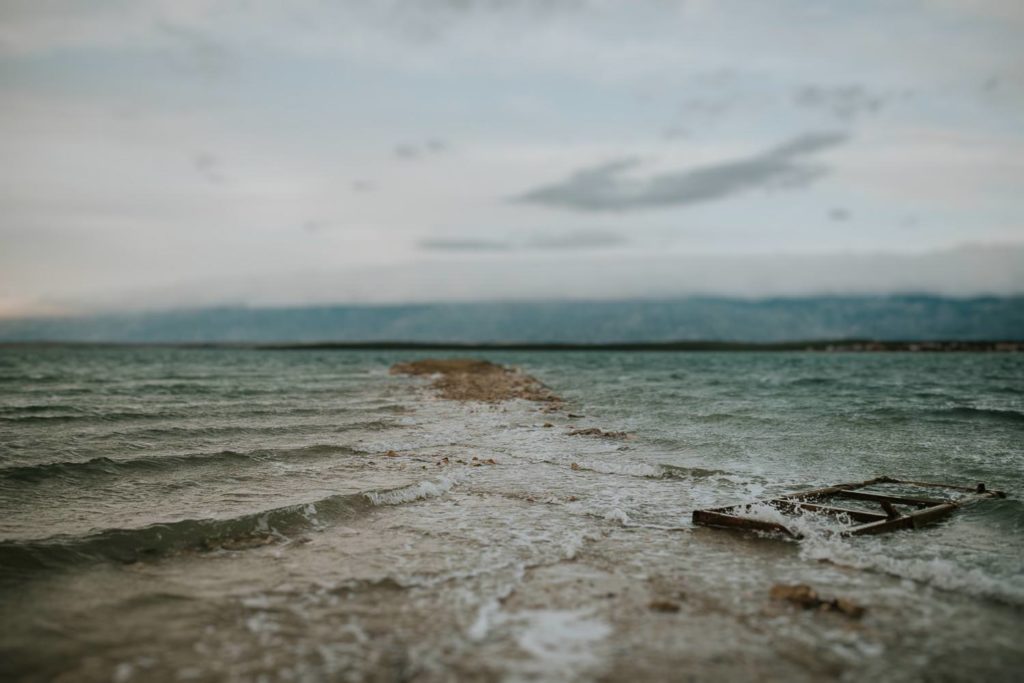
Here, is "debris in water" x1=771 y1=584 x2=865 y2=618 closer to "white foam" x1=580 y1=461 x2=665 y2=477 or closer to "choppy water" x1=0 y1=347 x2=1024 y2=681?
"choppy water" x1=0 y1=347 x2=1024 y2=681

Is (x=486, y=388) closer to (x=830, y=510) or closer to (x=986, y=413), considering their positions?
(x=986, y=413)

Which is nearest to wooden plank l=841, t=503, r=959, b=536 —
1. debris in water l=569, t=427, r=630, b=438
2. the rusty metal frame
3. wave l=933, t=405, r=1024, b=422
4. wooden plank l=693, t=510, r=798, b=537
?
the rusty metal frame

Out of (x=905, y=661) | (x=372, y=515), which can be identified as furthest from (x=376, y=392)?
(x=905, y=661)

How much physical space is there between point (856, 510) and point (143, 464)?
14.9m

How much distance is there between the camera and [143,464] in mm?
14703

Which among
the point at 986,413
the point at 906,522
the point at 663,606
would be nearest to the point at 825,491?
the point at 906,522

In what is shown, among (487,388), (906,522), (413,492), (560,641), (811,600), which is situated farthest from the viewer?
Answer: (487,388)

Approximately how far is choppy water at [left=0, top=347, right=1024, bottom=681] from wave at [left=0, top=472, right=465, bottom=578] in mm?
43

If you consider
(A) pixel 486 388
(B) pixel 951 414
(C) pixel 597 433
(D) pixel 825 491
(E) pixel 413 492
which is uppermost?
(D) pixel 825 491

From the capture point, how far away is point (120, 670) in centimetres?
539

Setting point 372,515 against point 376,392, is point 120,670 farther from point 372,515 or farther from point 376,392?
point 376,392

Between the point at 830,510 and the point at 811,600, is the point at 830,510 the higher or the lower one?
the lower one

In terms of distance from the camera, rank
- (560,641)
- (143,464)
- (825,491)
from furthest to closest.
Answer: (143,464) < (825,491) < (560,641)

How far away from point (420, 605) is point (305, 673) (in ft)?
5.32
